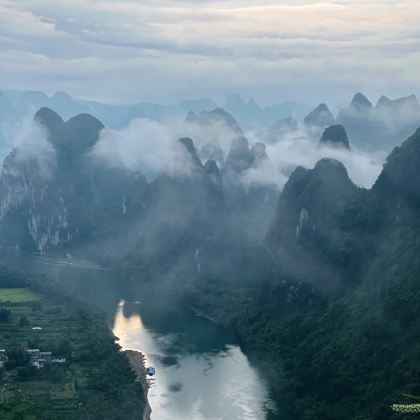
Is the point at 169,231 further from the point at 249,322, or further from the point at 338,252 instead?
the point at 338,252

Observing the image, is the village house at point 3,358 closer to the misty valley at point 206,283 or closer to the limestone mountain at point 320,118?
the misty valley at point 206,283

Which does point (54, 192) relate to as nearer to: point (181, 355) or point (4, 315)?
point (4, 315)

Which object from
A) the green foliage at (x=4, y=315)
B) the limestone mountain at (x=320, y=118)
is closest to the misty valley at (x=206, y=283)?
the green foliage at (x=4, y=315)

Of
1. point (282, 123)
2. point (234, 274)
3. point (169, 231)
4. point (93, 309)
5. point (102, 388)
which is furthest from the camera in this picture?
point (282, 123)

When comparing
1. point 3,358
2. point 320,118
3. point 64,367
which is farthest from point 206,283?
point 320,118

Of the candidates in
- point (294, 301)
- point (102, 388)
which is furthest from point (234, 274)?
point (102, 388)

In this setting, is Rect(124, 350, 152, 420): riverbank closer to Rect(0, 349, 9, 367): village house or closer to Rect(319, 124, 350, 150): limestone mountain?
Rect(0, 349, 9, 367): village house
